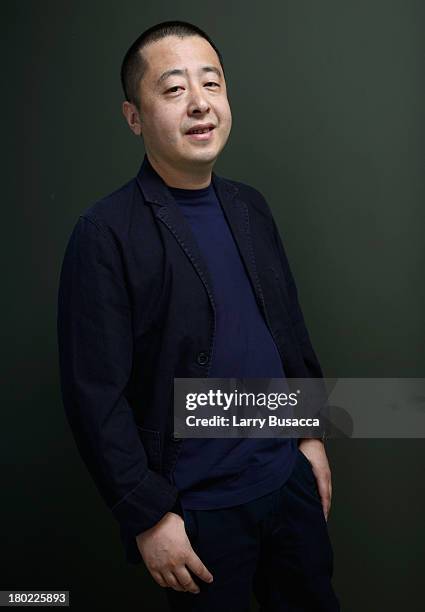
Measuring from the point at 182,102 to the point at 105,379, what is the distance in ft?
1.73

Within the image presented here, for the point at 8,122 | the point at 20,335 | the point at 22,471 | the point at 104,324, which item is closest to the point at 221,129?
the point at 104,324

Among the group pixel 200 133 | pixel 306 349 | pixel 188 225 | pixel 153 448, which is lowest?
pixel 153 448

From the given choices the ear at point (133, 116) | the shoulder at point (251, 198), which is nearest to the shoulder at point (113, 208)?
the ear at point (133, 116)

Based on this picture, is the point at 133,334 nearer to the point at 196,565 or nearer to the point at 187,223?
the point at 187,223

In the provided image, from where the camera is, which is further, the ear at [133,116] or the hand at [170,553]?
the ear at [133,116]

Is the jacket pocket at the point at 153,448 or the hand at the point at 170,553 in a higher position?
the jacket pocket at the point at 153,448

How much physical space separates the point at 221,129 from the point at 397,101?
647mm

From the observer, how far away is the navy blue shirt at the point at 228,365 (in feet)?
4.30

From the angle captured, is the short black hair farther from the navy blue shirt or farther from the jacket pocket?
the jacket pocket

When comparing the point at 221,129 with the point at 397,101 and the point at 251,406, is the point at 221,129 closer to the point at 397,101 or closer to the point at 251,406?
the point at 251,406

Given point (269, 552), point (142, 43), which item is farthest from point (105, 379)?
point (142, 43)

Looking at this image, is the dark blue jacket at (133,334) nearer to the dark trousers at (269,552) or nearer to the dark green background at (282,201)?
the dark trousers at (269,552)

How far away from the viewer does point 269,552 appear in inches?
A: 55.5

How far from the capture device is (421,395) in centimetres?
188
